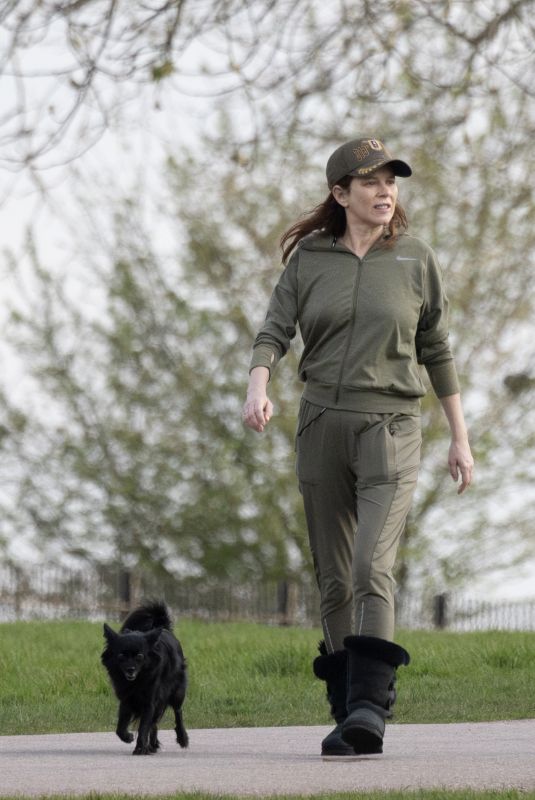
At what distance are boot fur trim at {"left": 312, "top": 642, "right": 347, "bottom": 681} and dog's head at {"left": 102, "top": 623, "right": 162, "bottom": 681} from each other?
2.44 feet

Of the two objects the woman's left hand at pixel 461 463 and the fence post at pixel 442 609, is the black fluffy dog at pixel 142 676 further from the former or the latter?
the fence post at pixel 442 609

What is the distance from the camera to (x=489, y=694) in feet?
30.3

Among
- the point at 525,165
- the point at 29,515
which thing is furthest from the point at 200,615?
the point at 525,165

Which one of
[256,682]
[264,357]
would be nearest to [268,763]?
[264,357]

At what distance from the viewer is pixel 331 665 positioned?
19.5ft

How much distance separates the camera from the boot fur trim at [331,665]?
593cm

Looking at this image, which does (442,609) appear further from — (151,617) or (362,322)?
(362,322)

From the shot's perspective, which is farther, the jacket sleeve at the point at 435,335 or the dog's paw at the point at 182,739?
the dog's paw at the point at 182,739

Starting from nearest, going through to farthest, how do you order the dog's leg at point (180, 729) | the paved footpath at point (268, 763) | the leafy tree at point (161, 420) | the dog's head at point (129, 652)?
1. the paved footpath at point (268, 763)
2. the dog's head at point (129, 652)
3. the dog's leg at point (180, 729)
4. the leafy tree at point (161, 420)

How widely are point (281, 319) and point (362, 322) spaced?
16.5 inches

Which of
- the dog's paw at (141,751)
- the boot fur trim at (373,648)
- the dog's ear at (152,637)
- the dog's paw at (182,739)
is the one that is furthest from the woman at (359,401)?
the dog's paw at (182,739)

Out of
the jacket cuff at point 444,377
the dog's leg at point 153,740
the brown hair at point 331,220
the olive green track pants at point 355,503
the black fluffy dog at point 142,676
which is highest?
the brown hair at point 331,220

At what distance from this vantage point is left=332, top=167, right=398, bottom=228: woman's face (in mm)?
5949

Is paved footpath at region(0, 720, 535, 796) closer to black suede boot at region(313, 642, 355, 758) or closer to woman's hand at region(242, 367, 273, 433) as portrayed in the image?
black suede boot at region(313, 642, 355, 758)
